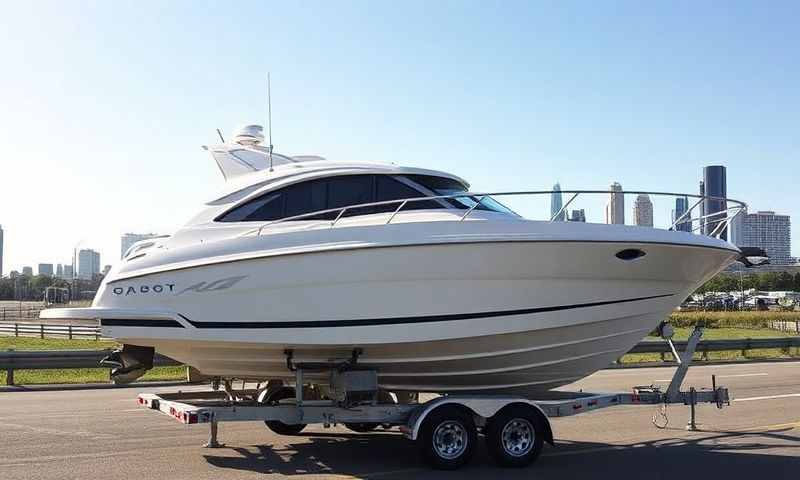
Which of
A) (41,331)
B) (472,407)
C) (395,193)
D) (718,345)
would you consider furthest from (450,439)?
(41,331)

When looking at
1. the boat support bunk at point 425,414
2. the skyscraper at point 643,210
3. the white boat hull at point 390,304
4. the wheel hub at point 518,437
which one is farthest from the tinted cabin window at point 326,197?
the wheel hub at point 518,437

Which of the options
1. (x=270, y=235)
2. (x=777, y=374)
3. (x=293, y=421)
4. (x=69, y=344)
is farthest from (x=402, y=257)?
(x=69, y=344)

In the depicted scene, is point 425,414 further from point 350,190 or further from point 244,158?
point 244,158

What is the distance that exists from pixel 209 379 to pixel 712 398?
5.84 meters

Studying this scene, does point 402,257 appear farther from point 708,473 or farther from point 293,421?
point 708,473

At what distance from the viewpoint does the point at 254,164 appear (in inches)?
376

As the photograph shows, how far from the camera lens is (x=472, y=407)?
25.3 ft

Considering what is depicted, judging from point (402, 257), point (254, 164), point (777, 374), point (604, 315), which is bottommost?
point (777, 374)

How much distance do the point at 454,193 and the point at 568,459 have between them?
10.1 ft

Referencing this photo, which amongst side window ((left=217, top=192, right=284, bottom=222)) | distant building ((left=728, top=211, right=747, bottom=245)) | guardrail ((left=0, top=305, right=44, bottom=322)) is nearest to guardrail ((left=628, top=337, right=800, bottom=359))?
distant building ((left=728, top=211, right=747, bottom=245))

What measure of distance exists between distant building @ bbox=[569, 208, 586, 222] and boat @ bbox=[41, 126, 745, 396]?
0.54 feet

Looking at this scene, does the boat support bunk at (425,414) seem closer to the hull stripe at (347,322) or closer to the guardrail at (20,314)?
the hull stripe at (347,322)

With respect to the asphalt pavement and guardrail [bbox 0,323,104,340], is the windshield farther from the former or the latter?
guardrail [bbox 0,323,104,340]

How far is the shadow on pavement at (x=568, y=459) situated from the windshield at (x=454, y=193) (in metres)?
2.67
